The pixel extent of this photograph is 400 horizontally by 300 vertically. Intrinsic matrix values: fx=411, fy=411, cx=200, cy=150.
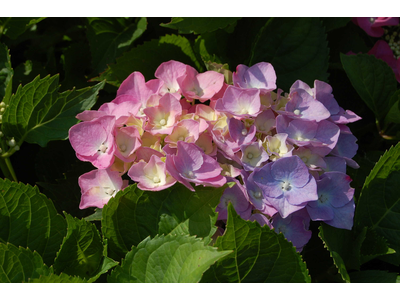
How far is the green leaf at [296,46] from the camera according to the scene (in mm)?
1175

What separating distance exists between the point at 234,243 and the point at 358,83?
0.68 meters

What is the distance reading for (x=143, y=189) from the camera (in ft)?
2.59

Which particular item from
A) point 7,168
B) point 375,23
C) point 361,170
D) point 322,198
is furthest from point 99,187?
point 375,23

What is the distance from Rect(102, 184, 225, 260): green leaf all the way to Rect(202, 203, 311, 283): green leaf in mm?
57

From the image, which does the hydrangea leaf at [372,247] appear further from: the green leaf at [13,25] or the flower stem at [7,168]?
the green leaf at [13,25]

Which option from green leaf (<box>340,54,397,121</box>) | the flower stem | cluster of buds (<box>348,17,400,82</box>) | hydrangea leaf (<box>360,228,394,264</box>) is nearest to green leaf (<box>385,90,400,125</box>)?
green leaf (<box>340,54,397,121</box>)

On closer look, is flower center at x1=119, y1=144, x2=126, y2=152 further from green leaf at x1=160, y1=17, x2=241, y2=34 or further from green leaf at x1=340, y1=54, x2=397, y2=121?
green leaf at x1=340, y1=54, x2=397, y2=121

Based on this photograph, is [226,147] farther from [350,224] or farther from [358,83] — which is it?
[358,83]

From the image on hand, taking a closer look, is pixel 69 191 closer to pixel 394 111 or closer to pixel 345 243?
pixel 345 243

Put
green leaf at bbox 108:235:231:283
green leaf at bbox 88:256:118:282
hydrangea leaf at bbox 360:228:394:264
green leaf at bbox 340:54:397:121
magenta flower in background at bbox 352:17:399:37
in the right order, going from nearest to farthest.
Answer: green leaf at bbox 108:235:231:283, green leaf at bbox 88:256:118:282, hydrangea leaf at bbox 360:228:394:264, green leaf at bbox 340:54:397:121, magenta flower in background at bbox 352:17:399:37

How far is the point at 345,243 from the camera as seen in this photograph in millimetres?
980

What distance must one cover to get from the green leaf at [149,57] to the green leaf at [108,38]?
83mm

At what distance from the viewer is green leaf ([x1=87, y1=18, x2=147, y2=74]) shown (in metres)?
1.31

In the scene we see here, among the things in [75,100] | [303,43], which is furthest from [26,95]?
[303,43]
